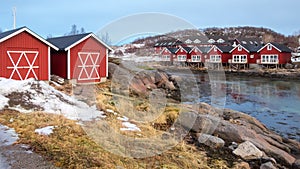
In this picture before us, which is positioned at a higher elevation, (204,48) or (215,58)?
(204,48)

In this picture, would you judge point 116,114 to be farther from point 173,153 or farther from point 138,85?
point 138,85

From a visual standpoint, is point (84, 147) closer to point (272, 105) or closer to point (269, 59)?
point (272, 105)

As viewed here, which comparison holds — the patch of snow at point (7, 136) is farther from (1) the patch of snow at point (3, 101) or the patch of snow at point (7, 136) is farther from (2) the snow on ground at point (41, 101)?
(1) the patch of snow at point (3, 101)

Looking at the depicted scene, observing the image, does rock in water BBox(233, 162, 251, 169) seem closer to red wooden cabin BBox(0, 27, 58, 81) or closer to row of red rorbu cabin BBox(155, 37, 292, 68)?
red wooden cabin BBox(0, 27, 58, 81)

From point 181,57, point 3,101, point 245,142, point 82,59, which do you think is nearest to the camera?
point 245,142

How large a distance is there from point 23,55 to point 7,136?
306 inches

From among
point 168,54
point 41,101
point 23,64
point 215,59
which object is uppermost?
point 168,54

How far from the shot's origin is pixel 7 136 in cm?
610

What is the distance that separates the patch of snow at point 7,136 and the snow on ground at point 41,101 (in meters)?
1.77

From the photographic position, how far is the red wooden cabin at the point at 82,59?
14.7m

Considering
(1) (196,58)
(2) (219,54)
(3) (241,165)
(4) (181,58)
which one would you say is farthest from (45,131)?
(4) (181,58)

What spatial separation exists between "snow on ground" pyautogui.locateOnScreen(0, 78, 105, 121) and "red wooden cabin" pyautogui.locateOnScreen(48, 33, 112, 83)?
406cm

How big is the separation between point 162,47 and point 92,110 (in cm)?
4328

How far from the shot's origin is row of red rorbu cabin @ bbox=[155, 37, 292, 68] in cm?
4009
